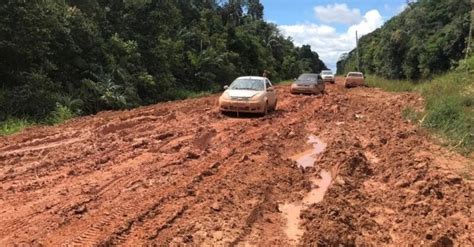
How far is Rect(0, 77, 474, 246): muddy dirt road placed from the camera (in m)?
6.04

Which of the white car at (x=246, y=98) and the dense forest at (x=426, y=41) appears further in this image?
the dense forest at (x=426, y=41)

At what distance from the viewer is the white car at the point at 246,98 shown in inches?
680

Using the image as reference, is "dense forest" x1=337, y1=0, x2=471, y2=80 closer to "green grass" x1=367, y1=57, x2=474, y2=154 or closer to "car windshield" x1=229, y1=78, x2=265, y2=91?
"green grass" x1=367, y1=57, x2=474, y2=154

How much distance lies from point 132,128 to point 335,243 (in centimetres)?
953

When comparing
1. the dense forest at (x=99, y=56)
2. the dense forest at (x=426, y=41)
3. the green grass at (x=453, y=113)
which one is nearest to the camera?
the green grass at (x=453, y=113)

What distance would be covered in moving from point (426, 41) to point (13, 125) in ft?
168

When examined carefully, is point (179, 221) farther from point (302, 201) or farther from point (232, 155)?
point (232, 155)

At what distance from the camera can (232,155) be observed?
10453 millimetres

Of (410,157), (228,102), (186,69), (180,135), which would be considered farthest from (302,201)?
(186,69)

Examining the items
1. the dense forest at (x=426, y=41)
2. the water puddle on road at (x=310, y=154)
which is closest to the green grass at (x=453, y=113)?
the water puddle on road at (x=310, y=154)

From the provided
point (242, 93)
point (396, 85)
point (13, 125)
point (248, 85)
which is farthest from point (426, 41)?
point (13, 125)

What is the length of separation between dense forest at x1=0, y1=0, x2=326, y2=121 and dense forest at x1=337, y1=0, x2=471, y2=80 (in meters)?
23.0

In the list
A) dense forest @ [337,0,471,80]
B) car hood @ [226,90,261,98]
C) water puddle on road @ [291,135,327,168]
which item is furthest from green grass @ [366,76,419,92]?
water puddle on road @ [291,135,327,168]

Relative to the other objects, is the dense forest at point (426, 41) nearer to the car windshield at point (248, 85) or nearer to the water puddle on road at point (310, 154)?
the car windshield at point (248, 85)
